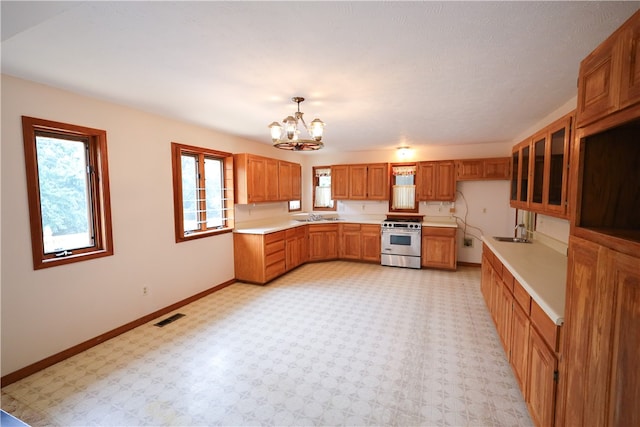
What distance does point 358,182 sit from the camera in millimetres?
6211

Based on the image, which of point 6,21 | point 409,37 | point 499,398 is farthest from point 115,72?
point 499,398

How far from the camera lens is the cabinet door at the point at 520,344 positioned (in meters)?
1.90

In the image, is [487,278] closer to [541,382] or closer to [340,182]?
[541,382]

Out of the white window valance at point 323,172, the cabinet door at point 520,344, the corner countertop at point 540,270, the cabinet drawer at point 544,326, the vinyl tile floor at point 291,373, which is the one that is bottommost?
the vinyl tile floor at point 291,373

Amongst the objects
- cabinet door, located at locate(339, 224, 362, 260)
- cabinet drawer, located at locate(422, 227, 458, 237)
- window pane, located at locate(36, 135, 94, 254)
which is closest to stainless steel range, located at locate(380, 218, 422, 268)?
cabinet drawer, located at locate(422, 227, 458, 237)

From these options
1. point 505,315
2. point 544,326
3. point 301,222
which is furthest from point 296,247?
point 544,326

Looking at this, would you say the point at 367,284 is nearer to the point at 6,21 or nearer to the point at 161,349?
the point at 161,349

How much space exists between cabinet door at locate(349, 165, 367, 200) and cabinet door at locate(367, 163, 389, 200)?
0.09m

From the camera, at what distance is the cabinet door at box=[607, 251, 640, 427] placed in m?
0.91

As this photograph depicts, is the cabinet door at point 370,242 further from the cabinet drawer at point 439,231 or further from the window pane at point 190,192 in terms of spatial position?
the window pane at point 190,192

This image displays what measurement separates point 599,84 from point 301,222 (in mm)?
4940

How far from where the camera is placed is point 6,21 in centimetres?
123

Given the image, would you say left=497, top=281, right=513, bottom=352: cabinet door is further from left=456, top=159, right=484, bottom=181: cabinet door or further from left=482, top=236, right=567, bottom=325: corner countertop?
left=456, top=159, right=484, bottom=181: cabinet door

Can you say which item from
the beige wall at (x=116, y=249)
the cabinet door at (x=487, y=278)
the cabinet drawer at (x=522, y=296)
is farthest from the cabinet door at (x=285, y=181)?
the cabinet drawer at (x=522, y=296)
